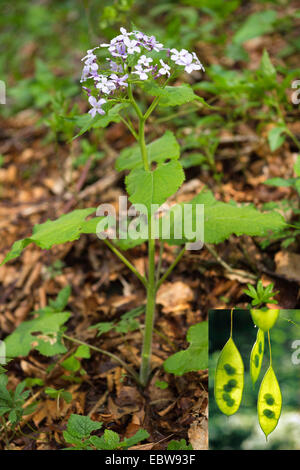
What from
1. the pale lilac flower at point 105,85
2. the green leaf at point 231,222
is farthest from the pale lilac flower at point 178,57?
the green leaf at point 231,222

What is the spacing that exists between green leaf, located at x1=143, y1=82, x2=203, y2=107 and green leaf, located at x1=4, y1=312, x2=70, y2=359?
3.41ft

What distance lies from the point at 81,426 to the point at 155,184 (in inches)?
34.5

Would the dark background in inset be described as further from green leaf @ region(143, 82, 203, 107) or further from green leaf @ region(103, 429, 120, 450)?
green leaf @ region(143, 82, 203, 107)

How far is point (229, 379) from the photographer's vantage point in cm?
141

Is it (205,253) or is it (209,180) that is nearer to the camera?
(205,253)

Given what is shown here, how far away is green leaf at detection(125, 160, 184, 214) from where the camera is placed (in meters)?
1.35

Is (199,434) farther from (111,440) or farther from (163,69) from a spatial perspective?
(163,69)

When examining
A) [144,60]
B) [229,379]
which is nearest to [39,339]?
[229,379]

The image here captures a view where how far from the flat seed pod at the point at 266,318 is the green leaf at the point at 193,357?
0.26 metres

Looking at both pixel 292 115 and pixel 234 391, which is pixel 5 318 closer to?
pixel 234 391

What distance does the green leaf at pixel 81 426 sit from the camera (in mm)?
1438
